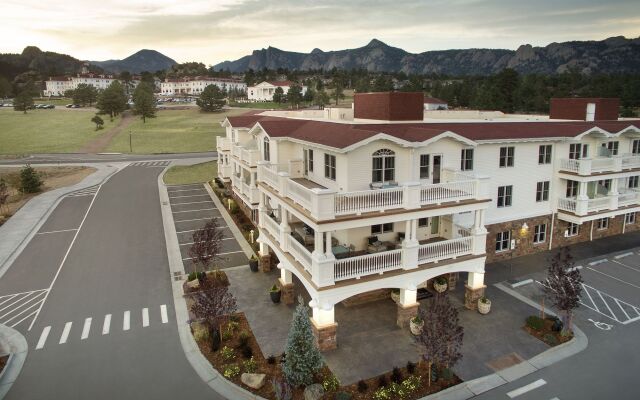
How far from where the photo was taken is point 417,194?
57.9 feet

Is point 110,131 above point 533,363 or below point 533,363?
above

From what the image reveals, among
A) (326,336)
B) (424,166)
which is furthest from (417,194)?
(326,336)

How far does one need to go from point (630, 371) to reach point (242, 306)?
16665mm

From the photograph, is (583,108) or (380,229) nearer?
(380,229)

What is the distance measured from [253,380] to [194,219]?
76.9 ft

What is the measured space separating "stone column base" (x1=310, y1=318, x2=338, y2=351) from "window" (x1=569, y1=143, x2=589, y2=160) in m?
21.0

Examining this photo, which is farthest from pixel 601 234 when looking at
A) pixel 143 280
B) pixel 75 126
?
pixel 75 126

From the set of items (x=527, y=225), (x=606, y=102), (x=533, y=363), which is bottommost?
(x=533, y=363)

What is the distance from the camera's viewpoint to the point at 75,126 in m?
101

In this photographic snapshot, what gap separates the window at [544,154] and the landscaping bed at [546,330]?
11647mm

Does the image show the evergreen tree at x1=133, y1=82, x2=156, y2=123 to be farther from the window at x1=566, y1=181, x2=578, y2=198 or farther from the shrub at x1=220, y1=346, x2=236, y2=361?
the shrub at x1=220, y1=346, x2=236, y2=361

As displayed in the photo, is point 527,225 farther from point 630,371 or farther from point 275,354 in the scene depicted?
point 275,354

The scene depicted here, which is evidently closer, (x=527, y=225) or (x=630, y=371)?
(x=630, y=371)

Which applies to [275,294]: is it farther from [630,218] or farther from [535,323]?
[630,218]
